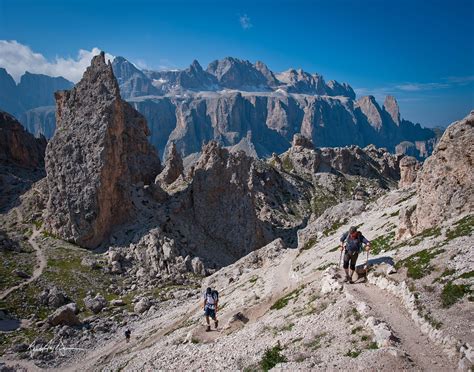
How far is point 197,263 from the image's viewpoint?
63.1 metres

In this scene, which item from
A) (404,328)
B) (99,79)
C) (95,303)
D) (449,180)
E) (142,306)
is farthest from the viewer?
(99,79)

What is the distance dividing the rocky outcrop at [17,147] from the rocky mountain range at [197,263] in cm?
44

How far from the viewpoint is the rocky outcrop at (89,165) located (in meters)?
66.5

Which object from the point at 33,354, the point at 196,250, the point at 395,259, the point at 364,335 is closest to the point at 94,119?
the point at 196,250

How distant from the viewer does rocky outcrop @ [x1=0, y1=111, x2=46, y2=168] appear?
104375mm

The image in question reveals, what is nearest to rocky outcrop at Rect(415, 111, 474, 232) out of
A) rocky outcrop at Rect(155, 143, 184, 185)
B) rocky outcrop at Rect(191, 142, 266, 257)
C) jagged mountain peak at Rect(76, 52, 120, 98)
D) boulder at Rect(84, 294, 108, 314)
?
boulder at Rect(84, 294, 108, 314)

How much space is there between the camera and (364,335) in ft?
56.0

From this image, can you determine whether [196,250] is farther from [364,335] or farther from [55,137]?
[364,335]

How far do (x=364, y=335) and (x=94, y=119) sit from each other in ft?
208

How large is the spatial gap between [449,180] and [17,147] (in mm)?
109909

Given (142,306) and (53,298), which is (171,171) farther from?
(142,306)

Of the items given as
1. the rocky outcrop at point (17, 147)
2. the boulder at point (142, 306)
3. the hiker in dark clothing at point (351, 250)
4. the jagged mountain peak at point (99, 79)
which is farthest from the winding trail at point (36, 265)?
the hiker in dark clothing at point (351, 250)

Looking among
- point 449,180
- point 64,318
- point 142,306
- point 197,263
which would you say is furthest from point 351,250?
point 197,263

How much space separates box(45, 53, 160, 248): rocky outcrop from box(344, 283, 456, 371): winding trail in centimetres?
5400
